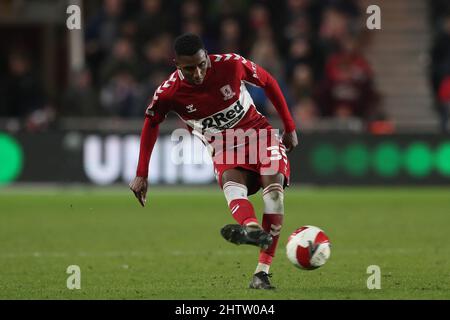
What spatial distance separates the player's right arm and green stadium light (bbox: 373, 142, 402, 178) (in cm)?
1037

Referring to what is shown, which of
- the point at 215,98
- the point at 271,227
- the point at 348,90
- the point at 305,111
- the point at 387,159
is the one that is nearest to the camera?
the point at 271,227

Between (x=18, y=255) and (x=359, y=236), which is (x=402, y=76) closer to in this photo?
(x=359, y=236)

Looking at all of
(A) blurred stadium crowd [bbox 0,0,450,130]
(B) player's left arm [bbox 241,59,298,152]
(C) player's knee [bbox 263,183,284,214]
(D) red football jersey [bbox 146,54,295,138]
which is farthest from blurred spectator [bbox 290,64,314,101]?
(C) player's knee [bbox 263,183,284,214]

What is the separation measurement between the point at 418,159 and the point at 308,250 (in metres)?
10.9

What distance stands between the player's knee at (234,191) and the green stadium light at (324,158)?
10.4m

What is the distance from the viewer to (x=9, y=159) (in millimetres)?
18859

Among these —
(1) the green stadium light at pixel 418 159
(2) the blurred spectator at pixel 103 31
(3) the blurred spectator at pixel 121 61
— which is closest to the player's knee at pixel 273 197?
(1) the green stadium light at pixel 418 159

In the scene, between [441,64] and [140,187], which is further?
[441,64]

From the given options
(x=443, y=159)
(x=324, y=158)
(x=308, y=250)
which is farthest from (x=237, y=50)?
(x=308, y=250)

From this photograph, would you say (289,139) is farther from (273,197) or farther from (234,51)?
(234,51)

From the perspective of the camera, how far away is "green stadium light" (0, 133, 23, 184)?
18.8 meters

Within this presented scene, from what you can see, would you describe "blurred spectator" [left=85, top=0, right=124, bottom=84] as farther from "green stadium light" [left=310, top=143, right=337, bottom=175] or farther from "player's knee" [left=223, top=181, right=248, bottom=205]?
"player's knee" [left=223, top=181, right=248, bottom=205]

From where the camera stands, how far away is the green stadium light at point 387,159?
18.9 m
